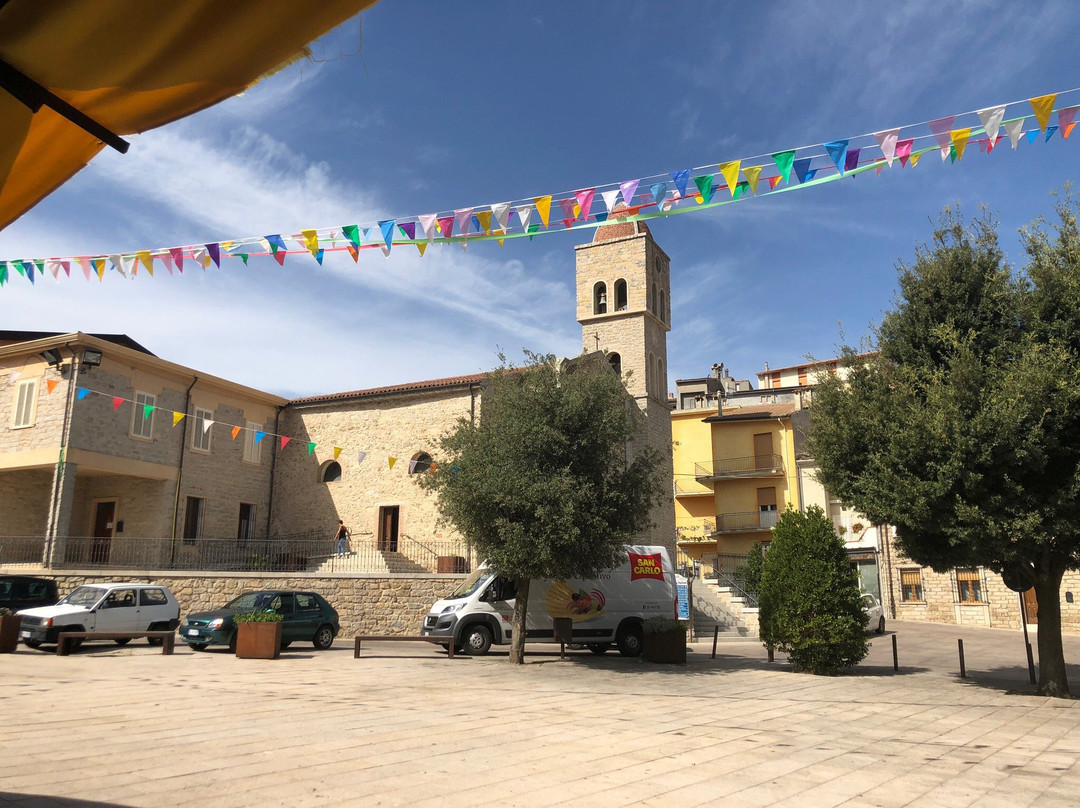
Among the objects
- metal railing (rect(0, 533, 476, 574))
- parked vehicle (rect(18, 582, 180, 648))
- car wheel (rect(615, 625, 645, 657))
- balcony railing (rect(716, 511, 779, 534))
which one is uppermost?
balcony railing (rect(716, 511, 779, 534))

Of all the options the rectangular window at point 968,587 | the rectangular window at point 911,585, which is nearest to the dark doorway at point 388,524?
the rectangular window at point 911,585

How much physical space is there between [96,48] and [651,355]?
29475 millimetres

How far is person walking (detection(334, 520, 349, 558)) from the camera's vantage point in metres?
24.2

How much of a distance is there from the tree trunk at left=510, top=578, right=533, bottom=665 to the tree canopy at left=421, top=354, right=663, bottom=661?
0.02 metres

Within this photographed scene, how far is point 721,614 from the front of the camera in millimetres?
23781

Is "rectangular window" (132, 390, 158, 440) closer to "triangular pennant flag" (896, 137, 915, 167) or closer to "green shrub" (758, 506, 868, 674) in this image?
"green shrub" (758, 506, 868, 674)

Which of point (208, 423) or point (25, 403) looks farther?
point (208, 423)

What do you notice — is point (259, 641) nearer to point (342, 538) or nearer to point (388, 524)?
point (342, 538)

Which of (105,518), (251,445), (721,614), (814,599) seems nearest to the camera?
(814,599)

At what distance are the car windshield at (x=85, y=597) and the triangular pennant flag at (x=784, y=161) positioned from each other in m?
14.9

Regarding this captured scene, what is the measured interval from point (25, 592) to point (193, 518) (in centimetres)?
851

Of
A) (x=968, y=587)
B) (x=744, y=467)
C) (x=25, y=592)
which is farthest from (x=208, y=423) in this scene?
(x=968, y=587)

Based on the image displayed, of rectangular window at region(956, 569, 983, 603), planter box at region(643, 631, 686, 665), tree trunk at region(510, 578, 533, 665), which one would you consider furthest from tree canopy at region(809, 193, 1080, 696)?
rectangular window at region(956, 569, 983, 603)

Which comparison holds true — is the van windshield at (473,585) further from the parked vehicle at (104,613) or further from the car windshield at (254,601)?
the parked vehicle at (104,613)
